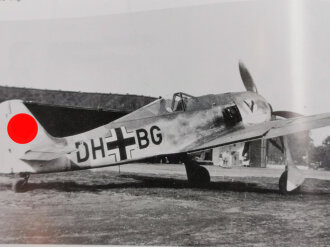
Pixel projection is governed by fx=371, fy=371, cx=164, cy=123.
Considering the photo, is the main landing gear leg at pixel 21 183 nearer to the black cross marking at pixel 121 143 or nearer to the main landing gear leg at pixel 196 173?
the black cross marking at pixel 121 143

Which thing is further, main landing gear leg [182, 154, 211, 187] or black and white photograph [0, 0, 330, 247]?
main landing gear leg [182, 154, 211, 187]

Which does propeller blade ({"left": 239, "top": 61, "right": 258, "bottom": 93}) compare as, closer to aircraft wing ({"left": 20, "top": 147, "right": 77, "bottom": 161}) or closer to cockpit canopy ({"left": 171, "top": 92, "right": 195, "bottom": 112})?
cockpit canopy ({"left": 171, "top": 92, "right": 195, "bottom": 112})

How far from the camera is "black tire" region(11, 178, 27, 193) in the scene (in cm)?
336

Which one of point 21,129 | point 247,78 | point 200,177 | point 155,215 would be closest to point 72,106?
point 21,129

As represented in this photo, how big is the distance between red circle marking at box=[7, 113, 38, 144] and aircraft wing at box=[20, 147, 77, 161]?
0.13 meters

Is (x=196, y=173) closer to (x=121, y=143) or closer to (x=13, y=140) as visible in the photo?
(x=121, y=143)

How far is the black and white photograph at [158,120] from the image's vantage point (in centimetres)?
321

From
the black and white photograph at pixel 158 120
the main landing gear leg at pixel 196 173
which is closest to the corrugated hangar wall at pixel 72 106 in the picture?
the black and white photograph at pixel 158 120

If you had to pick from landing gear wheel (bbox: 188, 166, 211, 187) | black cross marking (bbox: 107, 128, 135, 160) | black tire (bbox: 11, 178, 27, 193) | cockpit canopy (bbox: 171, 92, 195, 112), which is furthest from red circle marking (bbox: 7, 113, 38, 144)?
landing gear wheel (bbox: 188, 166, 211, 187)

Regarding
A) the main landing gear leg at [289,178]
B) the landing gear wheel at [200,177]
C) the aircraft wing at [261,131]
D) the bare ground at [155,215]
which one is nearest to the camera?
the bare ground at [155,215]

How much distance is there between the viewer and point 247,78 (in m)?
3.53

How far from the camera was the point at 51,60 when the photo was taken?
11.9 feet

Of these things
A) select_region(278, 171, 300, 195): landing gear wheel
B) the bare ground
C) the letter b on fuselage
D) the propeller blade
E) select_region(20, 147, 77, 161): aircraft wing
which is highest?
the propeller blade

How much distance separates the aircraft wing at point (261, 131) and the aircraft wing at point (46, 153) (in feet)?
3.80
